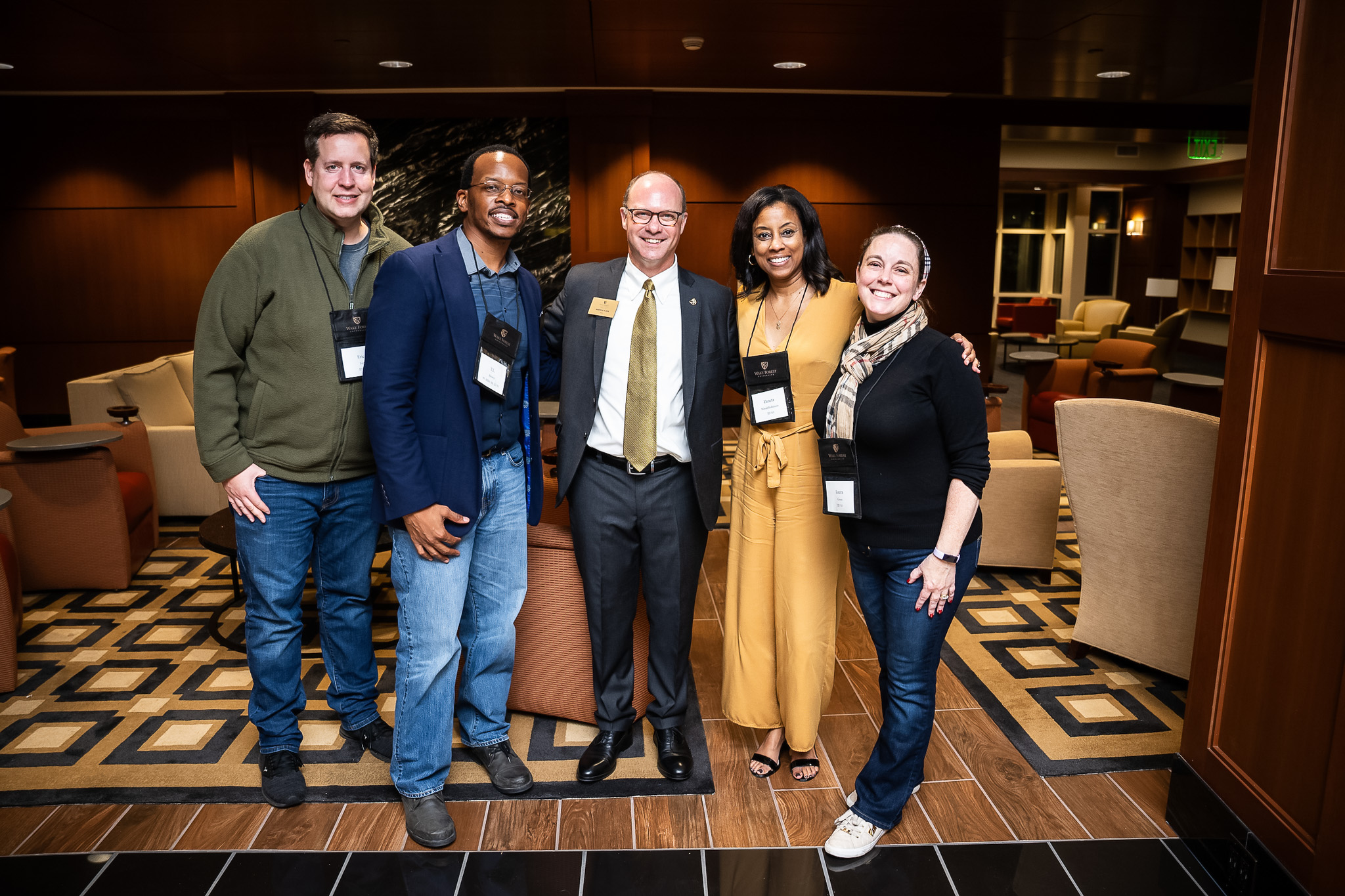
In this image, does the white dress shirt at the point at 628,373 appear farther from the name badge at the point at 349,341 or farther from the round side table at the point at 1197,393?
the round side table at the point at 1197,393

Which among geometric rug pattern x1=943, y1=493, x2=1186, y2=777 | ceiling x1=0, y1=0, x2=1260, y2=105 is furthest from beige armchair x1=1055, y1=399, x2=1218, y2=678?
ceiling x1=0, y1=0, x2=1260, y2=105

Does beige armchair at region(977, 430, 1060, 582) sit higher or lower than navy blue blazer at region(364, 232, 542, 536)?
lower

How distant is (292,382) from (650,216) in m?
1.04

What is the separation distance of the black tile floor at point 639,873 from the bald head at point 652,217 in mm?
1555

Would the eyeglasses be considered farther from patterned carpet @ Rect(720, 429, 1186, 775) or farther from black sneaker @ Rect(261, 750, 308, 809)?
patterned carpet @ Rect(720, 429, 1186, 775)

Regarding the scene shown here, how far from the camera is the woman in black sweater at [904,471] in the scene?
199 centimetres

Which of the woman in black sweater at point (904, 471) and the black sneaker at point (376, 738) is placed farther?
the black sneaker at point (376, 738)

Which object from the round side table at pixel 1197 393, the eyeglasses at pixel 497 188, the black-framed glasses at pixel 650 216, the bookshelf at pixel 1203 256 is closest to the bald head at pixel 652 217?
the black-framed glasses at pixel 650 216

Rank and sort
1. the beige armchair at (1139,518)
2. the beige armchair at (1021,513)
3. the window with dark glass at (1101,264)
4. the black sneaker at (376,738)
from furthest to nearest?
the window with dark glass at (1101,264) < the beige armchair at (1021,513) < the beige armchair at (1139,518) < the black sneaker at (376,738)

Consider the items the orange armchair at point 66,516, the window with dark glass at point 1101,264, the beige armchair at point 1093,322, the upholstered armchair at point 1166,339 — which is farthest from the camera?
the window with dark glass at point 1101,264

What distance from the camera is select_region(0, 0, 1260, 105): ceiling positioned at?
5.07 m

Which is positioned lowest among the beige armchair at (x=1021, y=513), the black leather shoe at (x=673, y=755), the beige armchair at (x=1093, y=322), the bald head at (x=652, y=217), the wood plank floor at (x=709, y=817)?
the wood plank floor at (x=709, y=817)

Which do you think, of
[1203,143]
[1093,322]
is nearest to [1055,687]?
[1203,143]

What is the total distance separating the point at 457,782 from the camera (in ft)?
8.32
